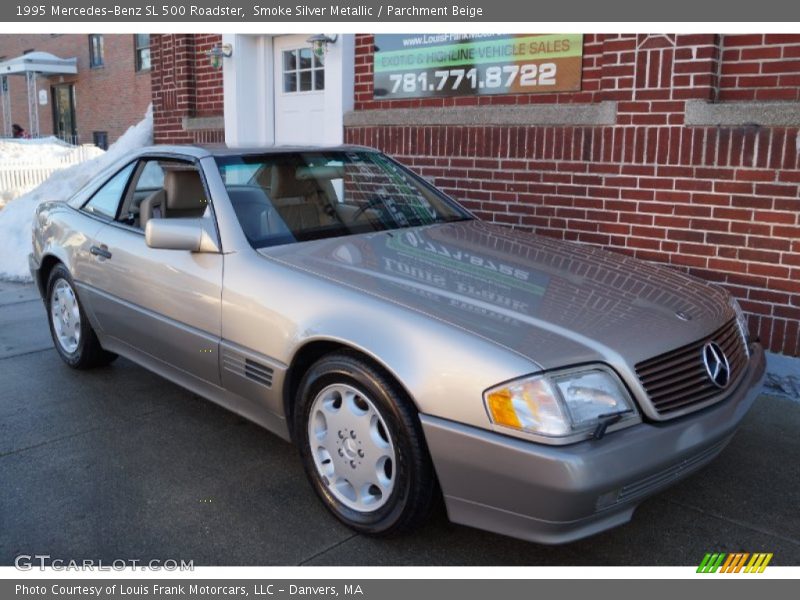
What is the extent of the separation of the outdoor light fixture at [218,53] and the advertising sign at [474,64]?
2385mm

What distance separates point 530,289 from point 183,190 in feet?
6.95

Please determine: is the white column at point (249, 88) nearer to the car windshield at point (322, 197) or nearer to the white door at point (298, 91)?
the white door at point (298, 91)

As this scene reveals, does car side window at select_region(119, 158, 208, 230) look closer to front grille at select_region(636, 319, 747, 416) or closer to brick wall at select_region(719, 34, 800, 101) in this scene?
front grille at select_region(636, 319, 747, 416)

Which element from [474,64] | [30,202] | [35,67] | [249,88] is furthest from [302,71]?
[35,67]

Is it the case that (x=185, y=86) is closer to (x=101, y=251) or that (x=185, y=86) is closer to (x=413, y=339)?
(x=101, y=251)

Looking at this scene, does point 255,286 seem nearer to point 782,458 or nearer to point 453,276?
point 453,276

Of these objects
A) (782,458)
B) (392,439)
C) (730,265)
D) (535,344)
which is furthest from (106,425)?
(730,265)

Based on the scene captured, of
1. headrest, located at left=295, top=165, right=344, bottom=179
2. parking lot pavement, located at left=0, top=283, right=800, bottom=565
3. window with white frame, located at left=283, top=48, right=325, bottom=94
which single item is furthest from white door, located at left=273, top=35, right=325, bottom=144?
parking lot pavement, located at left=0, top=283, right=800, bottom=565

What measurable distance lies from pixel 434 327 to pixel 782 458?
214cm

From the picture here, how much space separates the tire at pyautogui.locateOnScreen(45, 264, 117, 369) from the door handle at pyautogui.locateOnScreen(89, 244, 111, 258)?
424 mm

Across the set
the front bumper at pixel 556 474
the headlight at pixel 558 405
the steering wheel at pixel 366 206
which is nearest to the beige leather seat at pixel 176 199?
the steering wheel at pixel 366 206

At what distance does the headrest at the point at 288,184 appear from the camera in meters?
3.94

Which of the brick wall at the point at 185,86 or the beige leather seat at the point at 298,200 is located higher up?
the brick wall at the point at 185,86

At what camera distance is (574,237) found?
589 centimetres
